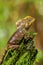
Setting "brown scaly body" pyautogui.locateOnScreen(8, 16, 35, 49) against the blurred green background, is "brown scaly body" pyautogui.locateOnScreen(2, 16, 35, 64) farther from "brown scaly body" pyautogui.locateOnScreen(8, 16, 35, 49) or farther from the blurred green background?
the blurred green background

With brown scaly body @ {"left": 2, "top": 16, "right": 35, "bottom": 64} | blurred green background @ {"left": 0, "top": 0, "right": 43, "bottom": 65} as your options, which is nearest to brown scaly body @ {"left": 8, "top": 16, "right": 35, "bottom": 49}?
brown scaly body @ {"left": 2, "top": 16, "right": 35, "bottom": 64}

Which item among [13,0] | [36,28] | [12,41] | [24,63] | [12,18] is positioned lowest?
[24,63]

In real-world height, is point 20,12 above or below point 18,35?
above

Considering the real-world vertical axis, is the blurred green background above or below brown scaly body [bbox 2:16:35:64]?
above

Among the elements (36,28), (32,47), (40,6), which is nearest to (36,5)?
(40,6)

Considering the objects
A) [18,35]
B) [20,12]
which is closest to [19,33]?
[18,35]

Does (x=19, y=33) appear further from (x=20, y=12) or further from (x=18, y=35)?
(x=20, y=12)

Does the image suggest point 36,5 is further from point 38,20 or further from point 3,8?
point 3,8

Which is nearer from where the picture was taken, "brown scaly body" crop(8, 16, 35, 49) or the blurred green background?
"brown scaly body" crop(8, 16, 35, 49)

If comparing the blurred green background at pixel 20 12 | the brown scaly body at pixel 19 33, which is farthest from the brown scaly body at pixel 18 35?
the blurred green background at pixel 20 12

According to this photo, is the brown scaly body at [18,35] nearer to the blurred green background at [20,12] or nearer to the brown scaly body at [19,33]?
the brown scaly body at [19,33]

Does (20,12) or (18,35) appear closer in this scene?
(18,35)
